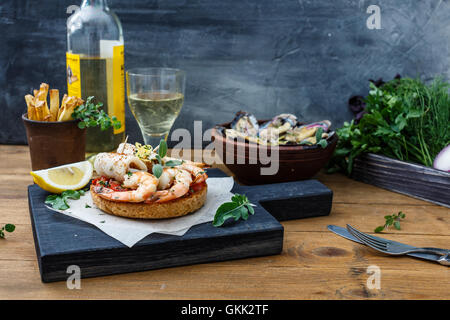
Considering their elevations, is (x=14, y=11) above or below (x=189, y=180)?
above

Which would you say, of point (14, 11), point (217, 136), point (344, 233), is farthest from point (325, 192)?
point (14, 11)

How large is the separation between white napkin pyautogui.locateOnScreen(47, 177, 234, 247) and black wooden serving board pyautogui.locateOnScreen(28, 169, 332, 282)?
0.04 ft

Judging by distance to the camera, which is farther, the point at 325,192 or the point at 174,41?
the point at 174,41

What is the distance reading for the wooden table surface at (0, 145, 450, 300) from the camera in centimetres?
85

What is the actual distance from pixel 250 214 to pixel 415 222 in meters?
0.43

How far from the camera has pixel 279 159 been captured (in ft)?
4.28

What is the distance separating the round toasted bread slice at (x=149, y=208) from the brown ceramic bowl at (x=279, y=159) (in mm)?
309

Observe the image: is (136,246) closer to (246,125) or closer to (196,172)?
(196,172)

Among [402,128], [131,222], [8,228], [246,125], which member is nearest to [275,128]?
[246,125]

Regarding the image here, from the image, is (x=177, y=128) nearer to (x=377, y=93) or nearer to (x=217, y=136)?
(x=217, y=136)

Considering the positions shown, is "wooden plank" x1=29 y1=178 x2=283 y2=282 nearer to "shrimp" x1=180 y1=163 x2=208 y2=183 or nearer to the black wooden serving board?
the black wooden serving board

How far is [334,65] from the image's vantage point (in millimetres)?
1768

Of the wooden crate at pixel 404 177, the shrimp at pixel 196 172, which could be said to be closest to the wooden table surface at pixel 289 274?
the wooden crate at pixel 404 177

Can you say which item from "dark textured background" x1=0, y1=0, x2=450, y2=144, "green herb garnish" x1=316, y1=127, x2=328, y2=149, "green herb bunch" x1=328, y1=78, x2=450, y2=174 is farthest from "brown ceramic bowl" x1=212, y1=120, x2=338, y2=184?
"dark textured background" x1=0, y1=0, x2=450, y2=144
